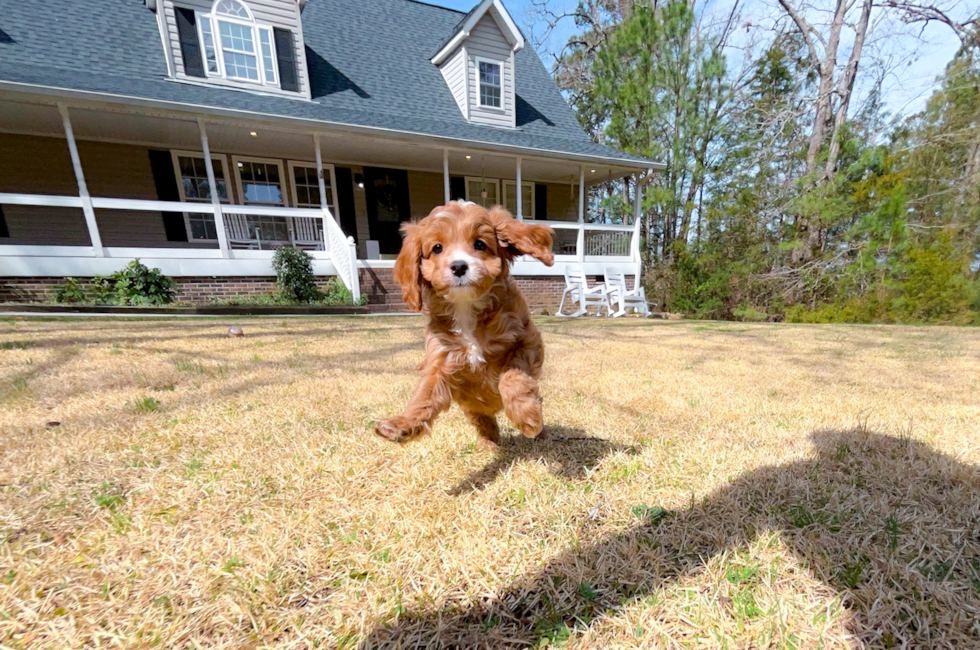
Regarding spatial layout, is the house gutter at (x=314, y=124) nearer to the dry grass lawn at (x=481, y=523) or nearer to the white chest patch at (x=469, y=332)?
the dry grass lawn at (x=481, y=523)

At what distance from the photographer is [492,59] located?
13.5m

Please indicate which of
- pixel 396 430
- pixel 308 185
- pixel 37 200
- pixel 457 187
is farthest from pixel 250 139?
pixel 396 430

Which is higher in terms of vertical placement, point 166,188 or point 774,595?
point 166,188

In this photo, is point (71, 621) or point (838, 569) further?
point (838, 569)

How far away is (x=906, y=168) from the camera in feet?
44.6

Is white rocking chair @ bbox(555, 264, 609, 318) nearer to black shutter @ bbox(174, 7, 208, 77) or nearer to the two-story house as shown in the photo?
the two-story house

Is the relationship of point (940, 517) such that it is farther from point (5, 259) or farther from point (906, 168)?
point (906, 168)

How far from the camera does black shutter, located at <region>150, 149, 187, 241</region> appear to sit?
1123 centimetres

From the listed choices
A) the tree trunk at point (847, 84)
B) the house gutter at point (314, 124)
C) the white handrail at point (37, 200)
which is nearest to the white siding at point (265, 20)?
the house gutter at point (314, 124)

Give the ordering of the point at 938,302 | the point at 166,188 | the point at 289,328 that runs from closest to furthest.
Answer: the point at 289,328 → the point at 166,188 → the point at 938,302

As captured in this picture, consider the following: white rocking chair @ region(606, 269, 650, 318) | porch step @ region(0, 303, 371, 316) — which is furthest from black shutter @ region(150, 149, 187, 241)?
white rocking chair @ region(606, 269, 650, 318)

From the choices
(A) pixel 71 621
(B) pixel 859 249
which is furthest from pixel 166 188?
(B) pixel 859 249

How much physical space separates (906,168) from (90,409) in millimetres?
21440

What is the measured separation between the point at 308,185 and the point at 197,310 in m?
5.94
